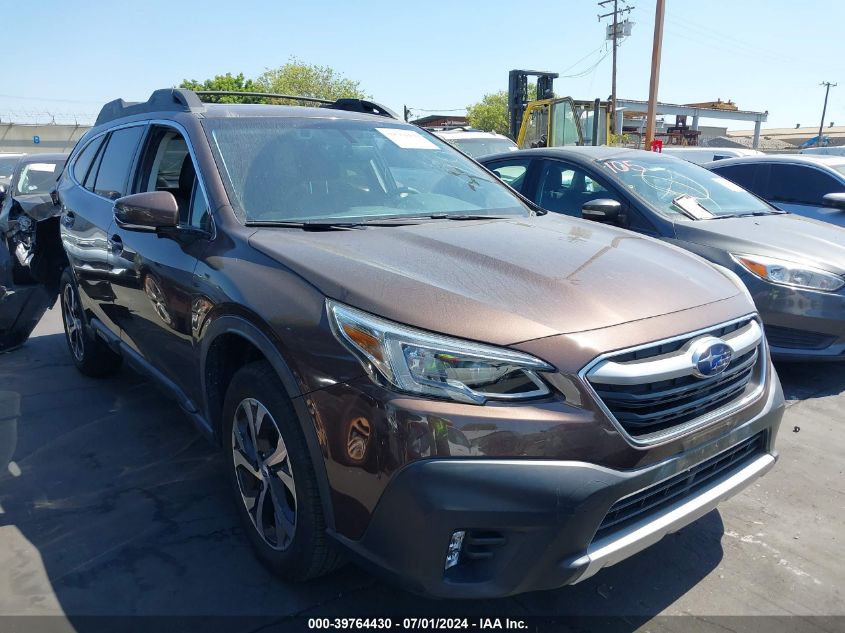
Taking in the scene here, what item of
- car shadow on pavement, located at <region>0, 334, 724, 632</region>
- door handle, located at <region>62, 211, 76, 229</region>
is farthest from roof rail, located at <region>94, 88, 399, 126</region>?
car shadow on pavement, located at <region>0, 334, 724, 632</region>

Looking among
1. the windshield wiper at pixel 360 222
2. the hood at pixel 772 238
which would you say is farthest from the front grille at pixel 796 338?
the windshield wiper at pixel 360 222

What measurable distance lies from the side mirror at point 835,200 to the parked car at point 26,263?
22.9 ft

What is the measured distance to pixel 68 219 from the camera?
4535 millimetres

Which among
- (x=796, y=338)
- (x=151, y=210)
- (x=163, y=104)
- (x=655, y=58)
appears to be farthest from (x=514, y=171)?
(x=655, y=58)

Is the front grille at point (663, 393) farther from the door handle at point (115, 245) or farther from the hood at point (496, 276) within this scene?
the door handle at point (115, 245)

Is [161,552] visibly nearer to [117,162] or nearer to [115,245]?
[115,245]

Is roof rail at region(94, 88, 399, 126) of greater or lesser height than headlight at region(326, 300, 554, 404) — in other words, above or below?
above

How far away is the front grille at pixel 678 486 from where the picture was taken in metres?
2.04

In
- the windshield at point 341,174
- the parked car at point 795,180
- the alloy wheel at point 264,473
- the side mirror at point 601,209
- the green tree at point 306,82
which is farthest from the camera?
the green tree at point 306,82

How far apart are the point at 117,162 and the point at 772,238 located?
4.36 m

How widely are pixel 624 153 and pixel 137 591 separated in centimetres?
489

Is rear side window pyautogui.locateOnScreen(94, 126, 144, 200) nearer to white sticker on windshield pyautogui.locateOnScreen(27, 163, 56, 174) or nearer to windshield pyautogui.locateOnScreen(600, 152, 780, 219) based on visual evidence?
windshield pyautogui.locateOnScreen(600, 152, 780, 219)

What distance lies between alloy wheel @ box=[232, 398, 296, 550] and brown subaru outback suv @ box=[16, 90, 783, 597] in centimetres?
1

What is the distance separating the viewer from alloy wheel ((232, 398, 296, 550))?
2.38 metres
